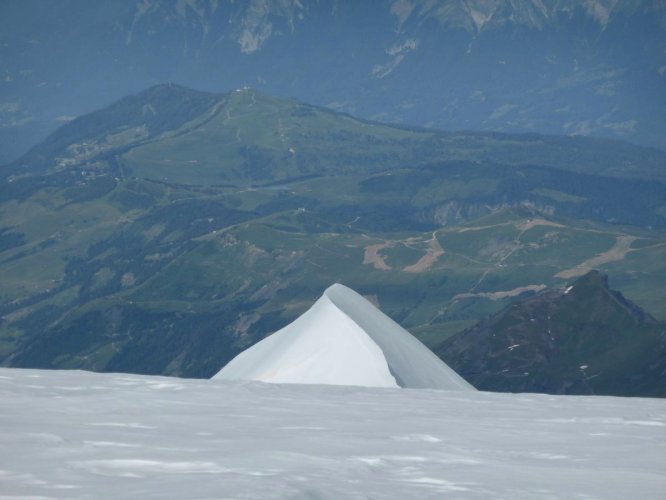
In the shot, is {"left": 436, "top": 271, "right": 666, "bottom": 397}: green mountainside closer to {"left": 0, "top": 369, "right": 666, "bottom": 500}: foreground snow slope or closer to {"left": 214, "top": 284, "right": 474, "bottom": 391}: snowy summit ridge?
{"left": 214, "top": 284, "right": 474, "bottom": 391}: snowy summit ridge

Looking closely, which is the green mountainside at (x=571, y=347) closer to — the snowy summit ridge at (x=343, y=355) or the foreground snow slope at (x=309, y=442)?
the snowy summit ridge at (x=343, y=355)

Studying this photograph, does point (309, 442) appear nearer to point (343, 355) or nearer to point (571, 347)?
point (343, 355)

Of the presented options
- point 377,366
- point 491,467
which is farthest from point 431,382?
point 491,467

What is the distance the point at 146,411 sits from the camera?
63.4 ft

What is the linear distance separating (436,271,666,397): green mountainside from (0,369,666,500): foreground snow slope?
447 ft

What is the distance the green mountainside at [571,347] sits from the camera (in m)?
164

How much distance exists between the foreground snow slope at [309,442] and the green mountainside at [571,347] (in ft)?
447

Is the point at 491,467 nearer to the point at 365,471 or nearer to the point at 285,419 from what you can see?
the point at 365,471

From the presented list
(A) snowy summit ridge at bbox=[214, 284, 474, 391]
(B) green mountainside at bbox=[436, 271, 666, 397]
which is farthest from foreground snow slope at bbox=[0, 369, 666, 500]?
(B) green mountainside at bbox=[436, 271, 666, 397]

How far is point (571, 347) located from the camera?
184 metres

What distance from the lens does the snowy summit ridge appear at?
106ft

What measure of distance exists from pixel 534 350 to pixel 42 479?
174 meters

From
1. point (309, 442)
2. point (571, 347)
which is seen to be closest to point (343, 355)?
point (309, 442)

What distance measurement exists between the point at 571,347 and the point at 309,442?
169936 millimetres
